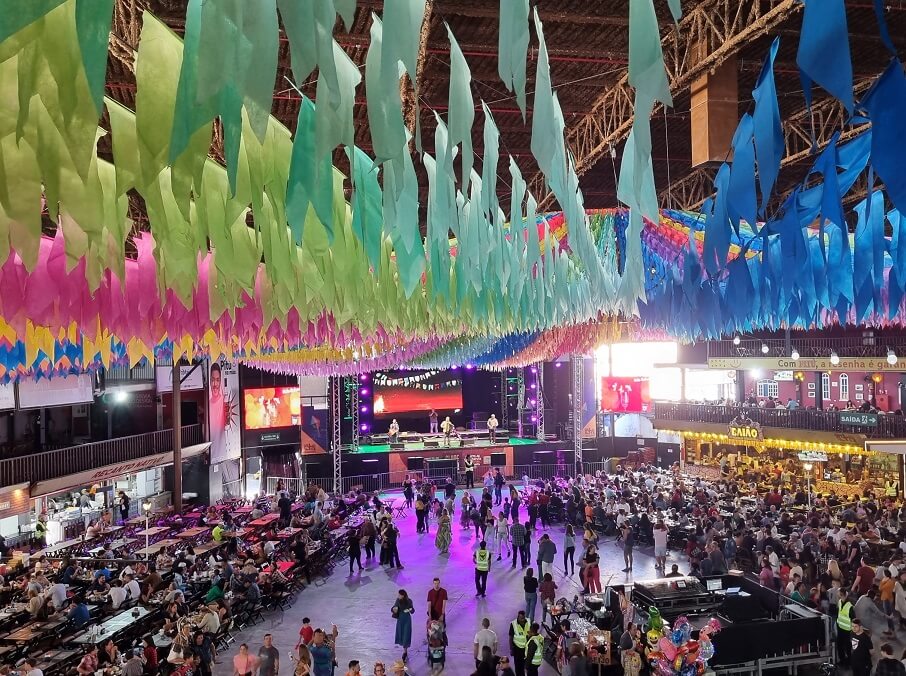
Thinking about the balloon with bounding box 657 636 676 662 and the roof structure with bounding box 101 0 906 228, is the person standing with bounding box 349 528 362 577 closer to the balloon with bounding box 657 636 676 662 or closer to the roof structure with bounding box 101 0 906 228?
the roof structure with bounding box 101 0 906 228

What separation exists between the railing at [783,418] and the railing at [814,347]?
5.95 feet

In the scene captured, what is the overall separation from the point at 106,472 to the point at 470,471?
11287 mm

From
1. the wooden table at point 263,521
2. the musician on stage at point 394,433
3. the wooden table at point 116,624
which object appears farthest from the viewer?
the musician on stage at point 394,433

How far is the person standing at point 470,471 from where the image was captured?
942 inches

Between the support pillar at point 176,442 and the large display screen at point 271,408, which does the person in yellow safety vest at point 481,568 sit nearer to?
the support pillar at point 176,442

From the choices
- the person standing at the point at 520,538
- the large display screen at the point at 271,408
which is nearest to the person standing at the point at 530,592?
the person standing at the point at 520,538

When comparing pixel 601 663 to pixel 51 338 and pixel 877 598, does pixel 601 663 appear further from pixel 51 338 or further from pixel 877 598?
pixel 51 338

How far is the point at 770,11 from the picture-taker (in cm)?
747

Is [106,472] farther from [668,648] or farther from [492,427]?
[668,648]

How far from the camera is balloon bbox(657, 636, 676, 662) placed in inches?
293

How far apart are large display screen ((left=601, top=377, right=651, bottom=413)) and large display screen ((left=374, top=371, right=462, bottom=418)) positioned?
6.09 meters

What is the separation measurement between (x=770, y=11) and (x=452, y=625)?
933 cm

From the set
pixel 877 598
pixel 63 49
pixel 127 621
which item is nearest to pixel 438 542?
pixel 127 621

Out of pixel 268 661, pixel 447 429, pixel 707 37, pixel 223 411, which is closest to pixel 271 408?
pixel 223 411
